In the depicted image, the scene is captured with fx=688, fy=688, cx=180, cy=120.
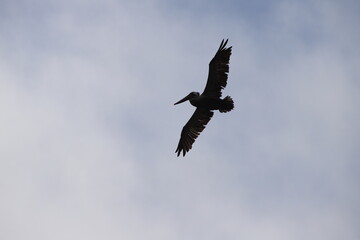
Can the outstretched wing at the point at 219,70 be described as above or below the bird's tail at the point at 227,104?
above

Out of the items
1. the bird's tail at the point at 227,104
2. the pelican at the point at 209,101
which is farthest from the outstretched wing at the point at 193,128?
the bird's tail at the point at 227,104

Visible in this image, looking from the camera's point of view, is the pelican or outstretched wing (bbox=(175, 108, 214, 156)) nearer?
the pelican

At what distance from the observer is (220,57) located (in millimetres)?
23266

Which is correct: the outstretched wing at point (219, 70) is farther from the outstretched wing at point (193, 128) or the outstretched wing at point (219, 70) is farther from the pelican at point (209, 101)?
the outstretched wing at point (193, 128)

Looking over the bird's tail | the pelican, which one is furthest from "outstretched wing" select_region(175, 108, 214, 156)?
the bird's tail

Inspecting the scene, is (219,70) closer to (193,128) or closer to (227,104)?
(227,104)

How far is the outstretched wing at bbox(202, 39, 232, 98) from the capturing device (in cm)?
2323

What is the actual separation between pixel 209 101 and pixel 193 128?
66.8 inches

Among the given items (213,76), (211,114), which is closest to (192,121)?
(211,114)

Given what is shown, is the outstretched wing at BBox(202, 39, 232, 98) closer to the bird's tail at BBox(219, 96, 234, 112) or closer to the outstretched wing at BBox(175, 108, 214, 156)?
the bird's tail at BBox(219, 96, 234, 112)

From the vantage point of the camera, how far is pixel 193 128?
25.3 metres

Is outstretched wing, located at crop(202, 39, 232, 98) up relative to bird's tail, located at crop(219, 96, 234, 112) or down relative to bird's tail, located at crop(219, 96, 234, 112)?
up

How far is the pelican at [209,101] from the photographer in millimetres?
23297

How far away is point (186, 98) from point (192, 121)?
0.87m
